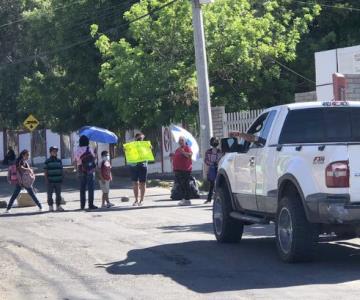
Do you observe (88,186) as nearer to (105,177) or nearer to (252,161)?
(105,177)

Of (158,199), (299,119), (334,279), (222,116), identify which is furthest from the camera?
(222,116)

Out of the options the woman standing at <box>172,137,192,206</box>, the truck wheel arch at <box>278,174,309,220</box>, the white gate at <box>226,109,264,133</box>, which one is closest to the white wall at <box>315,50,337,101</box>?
the white gate at <box>226,109,264,133</box>

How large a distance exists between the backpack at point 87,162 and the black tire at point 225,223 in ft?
26.9

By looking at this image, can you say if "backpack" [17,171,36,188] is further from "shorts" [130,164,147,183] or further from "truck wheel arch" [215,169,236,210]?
"truck wheel arch" [215,169,236,210]

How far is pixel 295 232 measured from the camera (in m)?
11.0

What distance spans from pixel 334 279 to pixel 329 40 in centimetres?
2507

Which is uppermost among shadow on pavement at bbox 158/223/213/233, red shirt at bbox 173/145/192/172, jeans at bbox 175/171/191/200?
red shirt at bbox 173/145/192/172

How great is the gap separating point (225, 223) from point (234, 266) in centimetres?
223

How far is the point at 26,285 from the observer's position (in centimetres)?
1064

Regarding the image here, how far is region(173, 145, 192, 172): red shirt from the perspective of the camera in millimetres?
21642

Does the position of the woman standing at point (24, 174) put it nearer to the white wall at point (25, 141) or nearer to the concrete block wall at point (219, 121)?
the concrete block wall at point (219, 121)

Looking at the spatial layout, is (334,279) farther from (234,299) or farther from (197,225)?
(197,225)

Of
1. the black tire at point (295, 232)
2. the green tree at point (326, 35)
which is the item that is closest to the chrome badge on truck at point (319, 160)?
the black tire at point (295, 232)

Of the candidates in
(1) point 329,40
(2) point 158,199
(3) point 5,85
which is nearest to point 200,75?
(2) point 158,199
